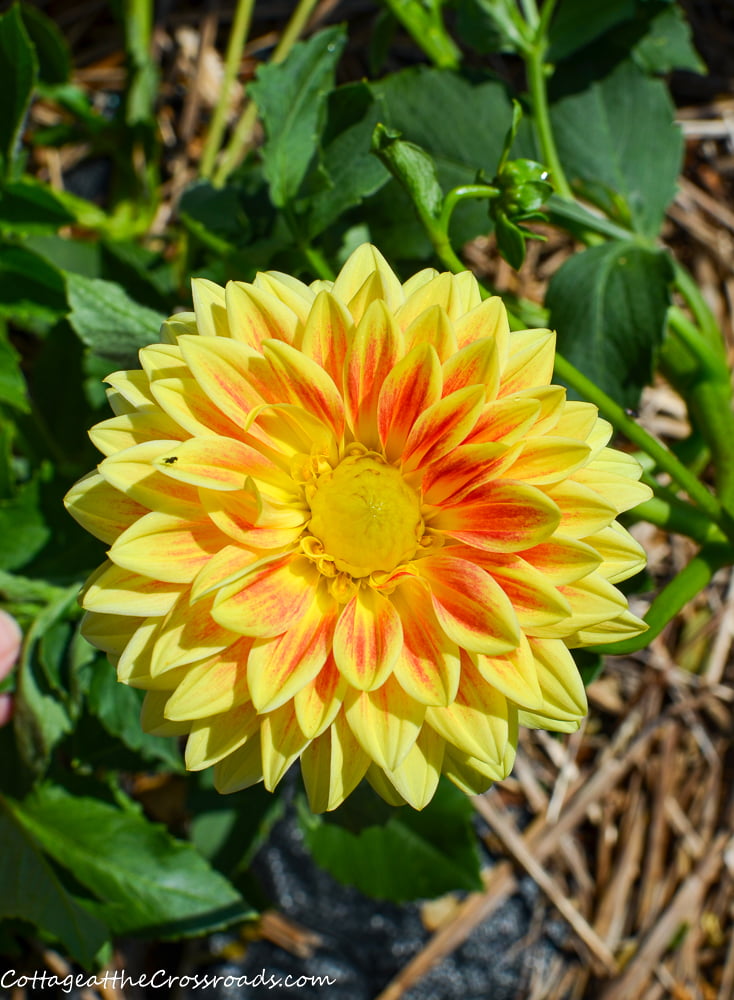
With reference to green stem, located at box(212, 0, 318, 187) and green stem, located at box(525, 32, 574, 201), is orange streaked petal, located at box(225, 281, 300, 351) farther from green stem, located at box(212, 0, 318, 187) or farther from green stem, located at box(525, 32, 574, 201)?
green stem, located at box(212, 0, 318, 187)

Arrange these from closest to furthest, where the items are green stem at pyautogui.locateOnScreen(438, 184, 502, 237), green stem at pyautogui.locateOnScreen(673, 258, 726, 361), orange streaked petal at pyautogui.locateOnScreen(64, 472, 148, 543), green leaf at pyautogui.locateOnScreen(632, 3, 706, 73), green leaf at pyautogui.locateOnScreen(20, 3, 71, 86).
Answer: orange streaked petal at pyautogui.locateOnScreen(64, 472, 148, 543) < green stem at pyautogui.locateOnScreen(438, 184, 502, 237) < green stem at pyautogui.locateOnScreen(673, 258, 726, 361) < green leaf at pyautogui.locateOnScreen(632, 3, 706, 73) < green leaf at pyautogui.locateOnScreen(20, 3, 71, 86)

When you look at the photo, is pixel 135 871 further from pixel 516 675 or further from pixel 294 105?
pixel 294 105

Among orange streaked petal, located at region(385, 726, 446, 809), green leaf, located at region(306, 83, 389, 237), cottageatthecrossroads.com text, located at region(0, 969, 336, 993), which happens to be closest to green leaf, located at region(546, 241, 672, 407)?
green leaf, located at region(306, 83, 389, 237)

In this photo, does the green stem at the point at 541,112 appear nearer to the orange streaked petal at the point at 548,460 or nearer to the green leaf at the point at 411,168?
the green leaf at the point at 411,168

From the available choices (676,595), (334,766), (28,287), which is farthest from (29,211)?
(676,595)

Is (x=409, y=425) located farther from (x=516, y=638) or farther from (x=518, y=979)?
(x=518, y=979)

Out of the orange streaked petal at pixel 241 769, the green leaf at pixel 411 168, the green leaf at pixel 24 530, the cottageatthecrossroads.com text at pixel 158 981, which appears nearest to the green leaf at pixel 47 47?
the green leaf at pixel 24 530
